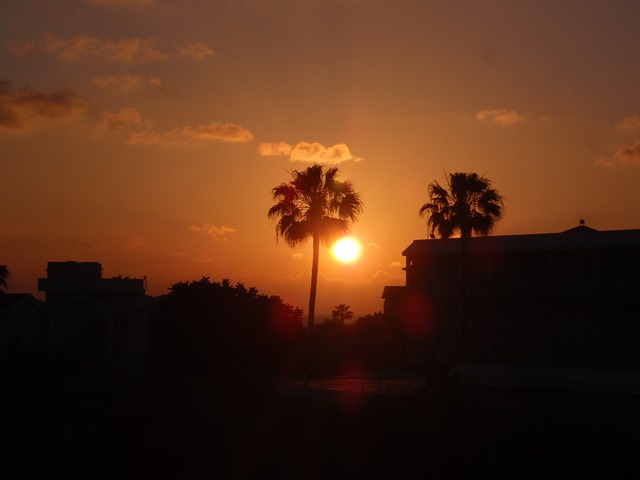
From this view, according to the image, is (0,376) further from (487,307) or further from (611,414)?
(487,307)

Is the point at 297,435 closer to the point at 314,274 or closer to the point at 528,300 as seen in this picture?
the point at 314,274

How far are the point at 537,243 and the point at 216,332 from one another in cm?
1652

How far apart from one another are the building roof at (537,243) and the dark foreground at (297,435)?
804 inches

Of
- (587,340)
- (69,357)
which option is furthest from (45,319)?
(587,340)

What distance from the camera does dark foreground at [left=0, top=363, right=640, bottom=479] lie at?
1473 cm

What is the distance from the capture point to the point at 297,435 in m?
17.9

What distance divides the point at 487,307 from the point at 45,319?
3027 centimetres

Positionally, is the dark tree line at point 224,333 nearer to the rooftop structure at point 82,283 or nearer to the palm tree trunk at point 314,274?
the palm tree trunk at point 314,274

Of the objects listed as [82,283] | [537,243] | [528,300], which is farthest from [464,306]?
[82,283]

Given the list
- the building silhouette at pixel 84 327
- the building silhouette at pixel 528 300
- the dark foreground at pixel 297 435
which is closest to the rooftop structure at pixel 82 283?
the building silhouette at pixel 84 327

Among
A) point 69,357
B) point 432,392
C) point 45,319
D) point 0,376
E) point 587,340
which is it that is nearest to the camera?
point 432,392

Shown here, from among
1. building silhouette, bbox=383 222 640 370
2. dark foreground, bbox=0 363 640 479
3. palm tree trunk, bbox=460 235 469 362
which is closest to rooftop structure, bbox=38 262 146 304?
building silhouette, bbox=383 222 640 370

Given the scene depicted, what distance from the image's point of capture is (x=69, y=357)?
98.7 ft

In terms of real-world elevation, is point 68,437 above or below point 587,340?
below
